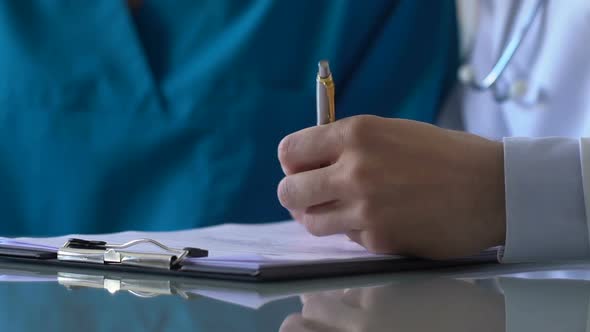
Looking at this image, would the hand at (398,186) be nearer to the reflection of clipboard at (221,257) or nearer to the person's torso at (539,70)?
the reflection of clipboard at (221,257)

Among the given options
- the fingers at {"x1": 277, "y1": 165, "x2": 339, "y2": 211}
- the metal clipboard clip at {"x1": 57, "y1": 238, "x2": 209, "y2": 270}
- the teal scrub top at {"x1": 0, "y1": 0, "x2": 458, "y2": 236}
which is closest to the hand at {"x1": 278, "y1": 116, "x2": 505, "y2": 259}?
the fingers at {"x1": 277, "y1": 165, "x2": 339, "y2": 211}

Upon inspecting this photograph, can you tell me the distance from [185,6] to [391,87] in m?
0.31

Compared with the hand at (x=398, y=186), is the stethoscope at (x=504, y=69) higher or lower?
higher

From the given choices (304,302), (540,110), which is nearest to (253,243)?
(304,302)

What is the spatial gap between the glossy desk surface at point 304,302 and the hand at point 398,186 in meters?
0.04

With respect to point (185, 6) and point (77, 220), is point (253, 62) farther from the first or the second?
point (77, 220)

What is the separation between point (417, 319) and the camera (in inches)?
16.3

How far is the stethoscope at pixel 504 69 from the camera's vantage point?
973 millimetres

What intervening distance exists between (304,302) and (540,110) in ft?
1.96

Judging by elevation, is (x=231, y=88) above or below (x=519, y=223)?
above

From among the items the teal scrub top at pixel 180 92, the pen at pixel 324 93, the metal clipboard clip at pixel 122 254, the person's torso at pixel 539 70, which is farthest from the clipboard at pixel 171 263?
the teal scrub top at pixel 180 92

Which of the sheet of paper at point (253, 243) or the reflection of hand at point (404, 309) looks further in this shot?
the sheet of paper at point (253, 243)

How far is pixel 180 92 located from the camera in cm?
112

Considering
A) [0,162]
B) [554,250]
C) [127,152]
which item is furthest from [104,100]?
[554,250]
